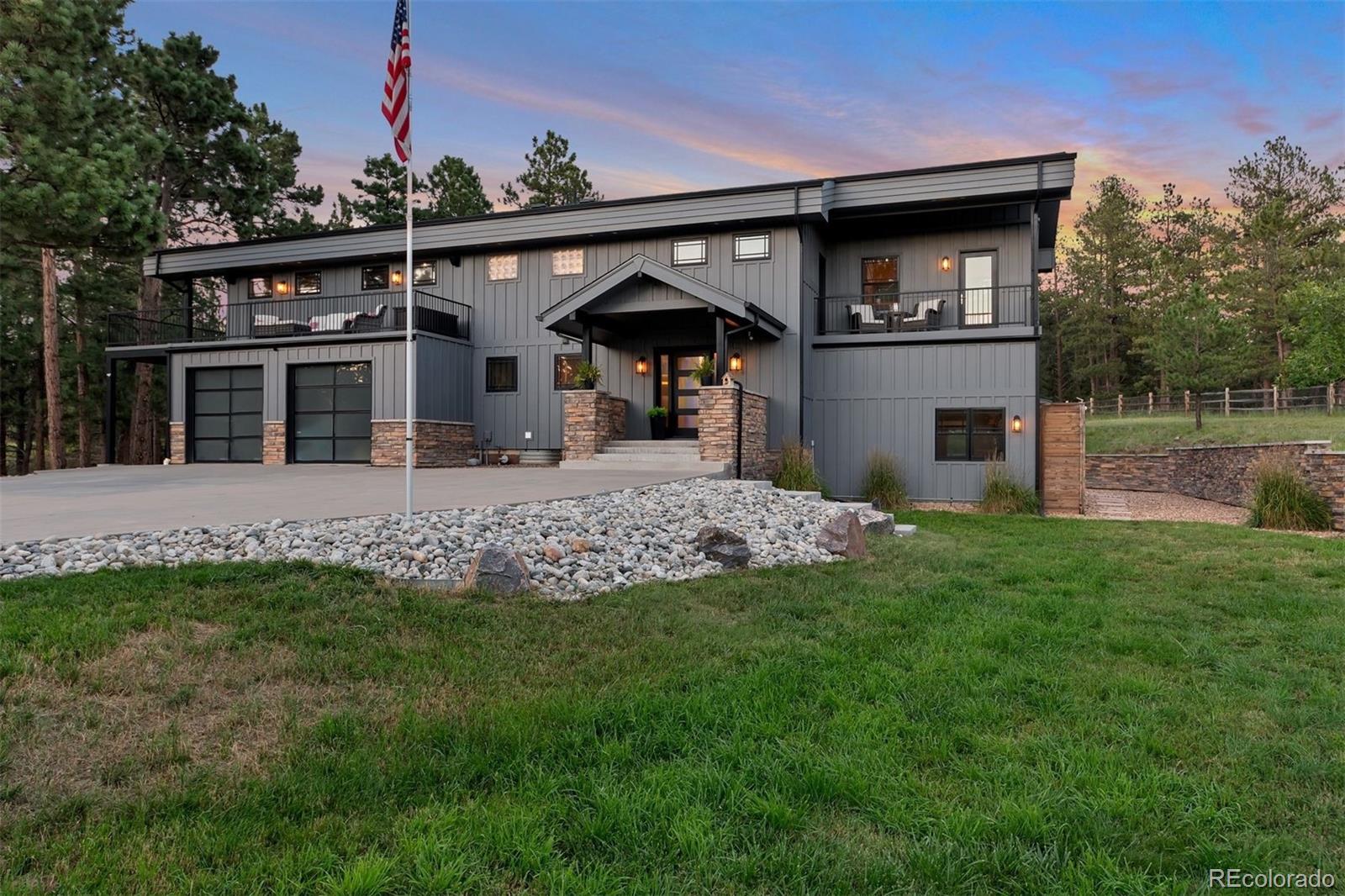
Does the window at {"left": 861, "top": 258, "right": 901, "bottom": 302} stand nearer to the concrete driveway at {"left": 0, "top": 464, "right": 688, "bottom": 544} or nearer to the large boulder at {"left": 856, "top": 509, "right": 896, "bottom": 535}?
the concrete driveway at {"left": 0, "top": 464, "right": 688, "bottom": 544}

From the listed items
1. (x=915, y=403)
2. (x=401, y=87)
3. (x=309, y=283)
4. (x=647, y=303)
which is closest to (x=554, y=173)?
Answer: (x=309, y=283)

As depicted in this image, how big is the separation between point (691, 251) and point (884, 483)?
21.3ft

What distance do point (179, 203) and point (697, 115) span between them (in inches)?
802

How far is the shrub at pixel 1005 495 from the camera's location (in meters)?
12.6

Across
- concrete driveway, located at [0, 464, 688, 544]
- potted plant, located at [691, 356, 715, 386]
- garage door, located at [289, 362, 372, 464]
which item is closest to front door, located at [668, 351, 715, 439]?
potted plant, located at [691, 356, 715, 386]

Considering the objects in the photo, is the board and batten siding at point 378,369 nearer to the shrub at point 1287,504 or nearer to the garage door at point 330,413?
the garage door at point 330,413

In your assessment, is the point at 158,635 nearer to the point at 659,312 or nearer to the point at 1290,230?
the point at 659,312

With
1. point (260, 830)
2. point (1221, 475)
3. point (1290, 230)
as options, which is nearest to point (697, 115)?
point (1221, 475)

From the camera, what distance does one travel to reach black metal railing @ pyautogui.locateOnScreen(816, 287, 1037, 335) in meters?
14.1

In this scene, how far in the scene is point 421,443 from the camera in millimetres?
15383

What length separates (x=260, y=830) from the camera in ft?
7.08

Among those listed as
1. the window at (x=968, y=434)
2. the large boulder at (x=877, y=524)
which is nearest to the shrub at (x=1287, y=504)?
the window at (x=968, y=434)

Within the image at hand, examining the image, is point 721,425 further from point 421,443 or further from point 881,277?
point 421,443

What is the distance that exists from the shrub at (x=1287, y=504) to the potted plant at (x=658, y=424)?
10332 mm
